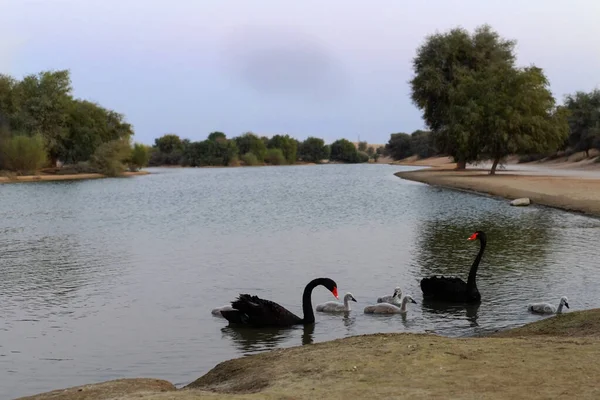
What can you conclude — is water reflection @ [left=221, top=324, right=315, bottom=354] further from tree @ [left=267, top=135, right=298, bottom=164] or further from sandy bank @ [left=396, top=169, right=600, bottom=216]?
tree @ [left=267, top=135, right=298, bottom=164]

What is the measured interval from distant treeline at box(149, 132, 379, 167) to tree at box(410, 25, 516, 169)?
325 feet

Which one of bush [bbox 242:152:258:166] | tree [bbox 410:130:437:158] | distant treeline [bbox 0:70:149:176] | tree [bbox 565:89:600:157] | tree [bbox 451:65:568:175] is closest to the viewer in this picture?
tree [bbox 451:65:568:175]

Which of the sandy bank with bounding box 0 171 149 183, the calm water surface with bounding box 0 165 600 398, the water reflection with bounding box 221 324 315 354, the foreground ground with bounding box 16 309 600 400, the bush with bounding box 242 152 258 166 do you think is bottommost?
the water reflection with bounding box 221 324 315 354

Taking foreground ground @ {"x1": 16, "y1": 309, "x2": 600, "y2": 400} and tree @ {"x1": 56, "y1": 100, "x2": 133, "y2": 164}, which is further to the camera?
tree @ {"x1": 56, "y1": 100, "x2": 133, "y2": 164}

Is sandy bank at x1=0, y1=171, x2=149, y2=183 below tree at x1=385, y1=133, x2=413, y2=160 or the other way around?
below

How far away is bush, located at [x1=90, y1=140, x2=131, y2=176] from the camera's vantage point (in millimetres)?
93938

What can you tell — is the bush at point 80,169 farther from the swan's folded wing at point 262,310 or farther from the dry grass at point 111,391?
the dry grass at point 111,391

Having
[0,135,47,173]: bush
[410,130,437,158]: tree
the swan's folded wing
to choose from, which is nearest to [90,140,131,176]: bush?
[0,135,47,173]: bush

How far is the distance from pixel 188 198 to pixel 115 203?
5743 mm

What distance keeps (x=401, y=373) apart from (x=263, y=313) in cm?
483

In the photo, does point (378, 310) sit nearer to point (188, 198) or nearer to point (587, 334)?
point (587, 334)

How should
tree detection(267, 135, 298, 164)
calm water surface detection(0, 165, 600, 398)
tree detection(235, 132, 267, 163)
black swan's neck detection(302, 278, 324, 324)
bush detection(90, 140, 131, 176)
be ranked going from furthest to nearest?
tree detection(267, 135, 298, 164) → tree detection(235, 132, 267, 163) → bush detection(90, 140, 131, 176) → black swan's neck detection(302, 278, 324, 324) → calm water surface detection(0, 165, 600, 398)

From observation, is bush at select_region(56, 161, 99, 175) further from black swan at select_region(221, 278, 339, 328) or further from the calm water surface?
black swan at select_region(221, 278, 339, 328)

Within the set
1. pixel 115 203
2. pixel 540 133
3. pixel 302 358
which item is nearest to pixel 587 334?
pixel 302 358
